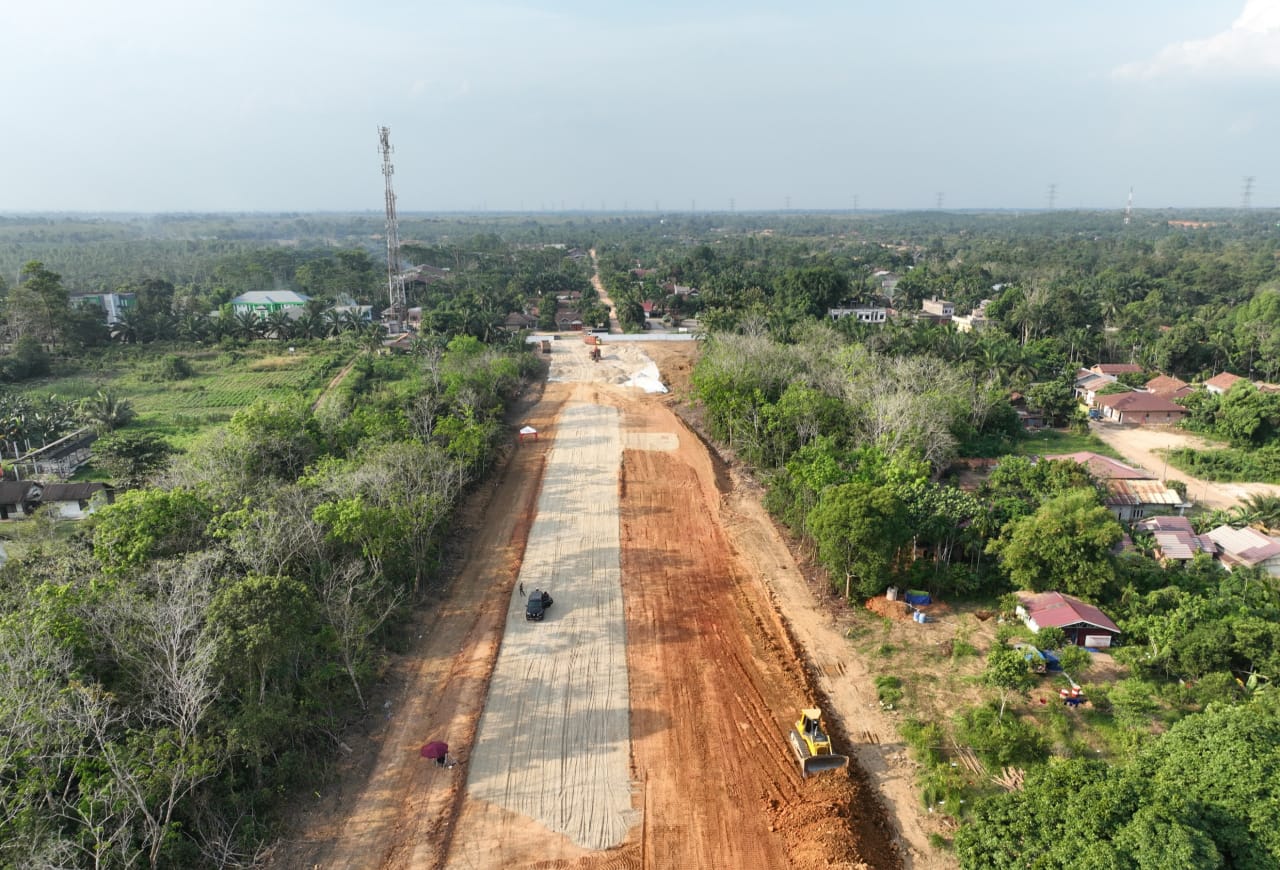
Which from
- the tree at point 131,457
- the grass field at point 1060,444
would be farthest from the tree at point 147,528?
the grass field at point 1060,444

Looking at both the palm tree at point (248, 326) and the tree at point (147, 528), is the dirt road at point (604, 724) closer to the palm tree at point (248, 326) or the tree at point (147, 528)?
the tree at point (147, 528)

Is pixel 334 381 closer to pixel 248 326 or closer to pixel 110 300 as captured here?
pixel 248 326

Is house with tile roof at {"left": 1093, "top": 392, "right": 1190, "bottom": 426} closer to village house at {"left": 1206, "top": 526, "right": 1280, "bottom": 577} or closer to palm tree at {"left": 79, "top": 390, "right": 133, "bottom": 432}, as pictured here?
village house at {"left": 1206, "top": 526, "right": 1280, "bottom": 577}

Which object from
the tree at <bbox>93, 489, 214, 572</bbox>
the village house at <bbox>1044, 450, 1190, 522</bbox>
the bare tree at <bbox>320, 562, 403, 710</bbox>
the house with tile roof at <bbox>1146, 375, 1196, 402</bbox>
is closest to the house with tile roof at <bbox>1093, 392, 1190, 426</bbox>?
the house with tile roof at <bbox>1146, 375, 1196, 402</bbox>

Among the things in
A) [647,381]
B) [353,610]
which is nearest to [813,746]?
[353,610]

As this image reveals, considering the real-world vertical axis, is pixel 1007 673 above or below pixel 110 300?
below

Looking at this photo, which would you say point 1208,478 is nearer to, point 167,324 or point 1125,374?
point 1125,374

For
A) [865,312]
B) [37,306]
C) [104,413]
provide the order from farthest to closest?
[865,312], [37,306], [104,413]
